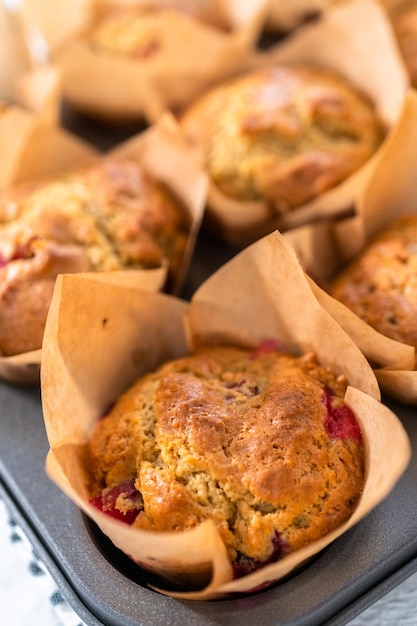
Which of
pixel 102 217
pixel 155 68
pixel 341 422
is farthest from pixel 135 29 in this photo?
pixel 341 422

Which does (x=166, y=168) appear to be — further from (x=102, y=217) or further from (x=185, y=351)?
(x=185, y=351)

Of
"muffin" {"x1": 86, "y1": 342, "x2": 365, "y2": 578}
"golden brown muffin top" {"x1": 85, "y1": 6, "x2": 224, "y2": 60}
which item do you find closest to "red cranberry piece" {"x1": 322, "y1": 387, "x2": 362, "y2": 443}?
"muffin" {"x1": 86, "y1": 342, "x2": 365, "y2": 578}

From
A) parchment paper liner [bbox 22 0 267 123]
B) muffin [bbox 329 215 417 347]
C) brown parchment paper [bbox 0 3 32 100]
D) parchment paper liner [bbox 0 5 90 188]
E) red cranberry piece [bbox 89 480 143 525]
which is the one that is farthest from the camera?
brown parchment paper [bbox 0 3 32 100]

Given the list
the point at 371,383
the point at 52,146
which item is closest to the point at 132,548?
the point at 371,383

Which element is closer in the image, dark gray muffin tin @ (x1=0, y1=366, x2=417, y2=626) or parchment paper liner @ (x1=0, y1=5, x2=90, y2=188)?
dark gray muffin tin @ (x1=0, y1=366, x2=417, y2=626)

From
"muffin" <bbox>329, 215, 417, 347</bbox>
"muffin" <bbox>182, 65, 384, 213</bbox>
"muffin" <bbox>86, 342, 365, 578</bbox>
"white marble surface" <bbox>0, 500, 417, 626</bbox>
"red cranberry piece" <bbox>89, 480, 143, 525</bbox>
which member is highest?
"muffin" <bbox>182, 65, 384, 213</bbox>

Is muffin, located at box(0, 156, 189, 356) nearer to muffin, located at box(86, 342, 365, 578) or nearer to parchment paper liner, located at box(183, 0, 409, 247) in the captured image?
parchment paper liner, located at box(183, 0, 409, 247)
